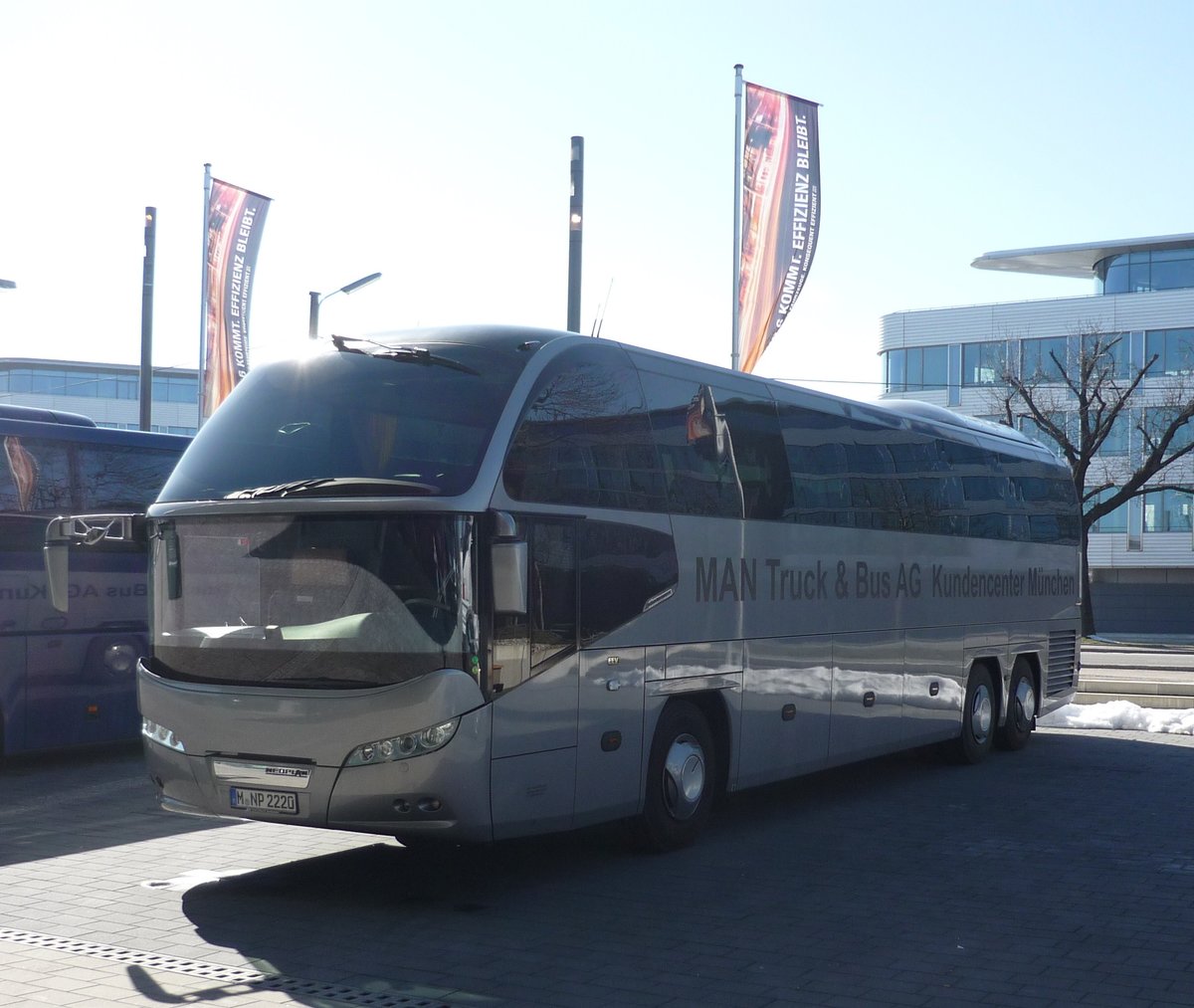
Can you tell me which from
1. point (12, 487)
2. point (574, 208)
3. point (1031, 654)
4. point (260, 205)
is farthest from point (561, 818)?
point (260, 205)

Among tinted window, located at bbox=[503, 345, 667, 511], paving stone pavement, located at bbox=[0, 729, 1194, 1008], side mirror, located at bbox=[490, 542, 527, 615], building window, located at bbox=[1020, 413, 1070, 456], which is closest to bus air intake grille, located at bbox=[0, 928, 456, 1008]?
paving stone pavement, located at bbox=[0, 729, 1194, 1008]

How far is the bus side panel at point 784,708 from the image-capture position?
10664 millimetres

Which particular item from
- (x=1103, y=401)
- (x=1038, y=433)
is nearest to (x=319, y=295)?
(x=1103, y=401)

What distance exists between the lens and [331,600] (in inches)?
312

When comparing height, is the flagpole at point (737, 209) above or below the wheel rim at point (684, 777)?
above

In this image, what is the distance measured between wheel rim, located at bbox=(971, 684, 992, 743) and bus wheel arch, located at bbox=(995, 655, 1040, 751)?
554mm

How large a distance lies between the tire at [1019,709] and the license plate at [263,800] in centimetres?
976

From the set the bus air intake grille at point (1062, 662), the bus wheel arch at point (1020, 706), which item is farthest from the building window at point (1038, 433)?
the bus wheel arch at point (1020, 706)

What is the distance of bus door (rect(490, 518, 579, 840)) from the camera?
8070 millimetres

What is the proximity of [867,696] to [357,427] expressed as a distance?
19.0 feet

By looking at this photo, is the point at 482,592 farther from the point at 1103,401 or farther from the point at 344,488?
the point at 1103,401

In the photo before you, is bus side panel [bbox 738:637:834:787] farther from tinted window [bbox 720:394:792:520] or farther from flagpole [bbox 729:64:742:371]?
flagpole [bbox 729:64:742:371]

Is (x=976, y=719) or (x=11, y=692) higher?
(x=11, y=692)

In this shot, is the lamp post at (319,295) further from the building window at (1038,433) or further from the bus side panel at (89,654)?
the building window at (1038,433)
